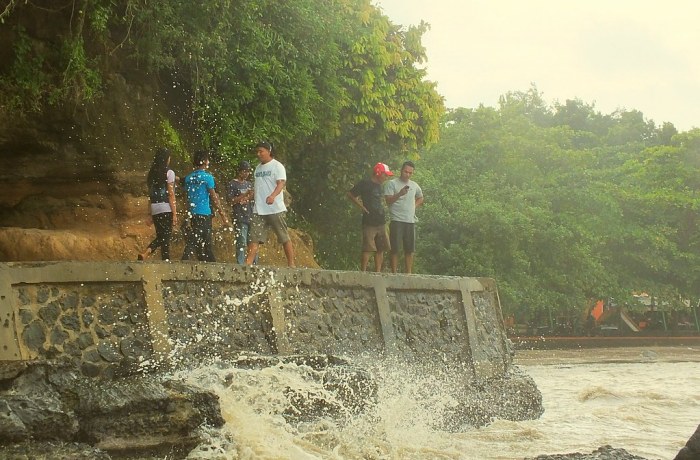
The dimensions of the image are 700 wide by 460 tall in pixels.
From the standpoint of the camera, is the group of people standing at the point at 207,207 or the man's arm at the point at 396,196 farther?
the man's arm at the point at 396,196

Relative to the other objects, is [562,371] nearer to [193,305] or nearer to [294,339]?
[294,339]

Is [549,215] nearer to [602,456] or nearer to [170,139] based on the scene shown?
[170,139]

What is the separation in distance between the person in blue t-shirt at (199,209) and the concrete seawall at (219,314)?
1098 millimetres

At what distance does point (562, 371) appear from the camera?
22.9 metres

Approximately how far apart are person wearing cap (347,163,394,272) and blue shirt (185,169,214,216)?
323 cm

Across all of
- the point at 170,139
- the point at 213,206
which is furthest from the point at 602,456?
the point at 170,139

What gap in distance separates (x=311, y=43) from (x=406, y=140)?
440 centimetres

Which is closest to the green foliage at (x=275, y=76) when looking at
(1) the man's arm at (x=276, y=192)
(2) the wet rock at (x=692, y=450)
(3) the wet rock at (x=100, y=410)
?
(1) the man's arm at (x=276, y=192)

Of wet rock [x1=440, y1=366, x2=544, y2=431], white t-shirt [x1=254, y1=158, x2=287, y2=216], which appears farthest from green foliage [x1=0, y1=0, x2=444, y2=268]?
wet rock [x1=440, y1=366, x2=544, y2=431]

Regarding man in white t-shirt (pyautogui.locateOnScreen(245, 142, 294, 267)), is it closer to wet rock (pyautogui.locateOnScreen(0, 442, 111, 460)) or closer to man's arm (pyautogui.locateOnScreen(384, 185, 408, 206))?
man's arm (pyautogui.locateOnScreen(384, 185, 408, 206))

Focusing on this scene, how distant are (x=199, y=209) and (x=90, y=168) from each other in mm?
2688

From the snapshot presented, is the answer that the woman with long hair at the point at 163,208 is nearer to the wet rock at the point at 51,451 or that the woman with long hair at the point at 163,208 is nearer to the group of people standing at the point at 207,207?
the group of people standing at the point at 207,207

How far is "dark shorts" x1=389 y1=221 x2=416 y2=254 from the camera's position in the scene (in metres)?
15.2

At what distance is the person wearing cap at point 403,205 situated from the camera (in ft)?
49.2
